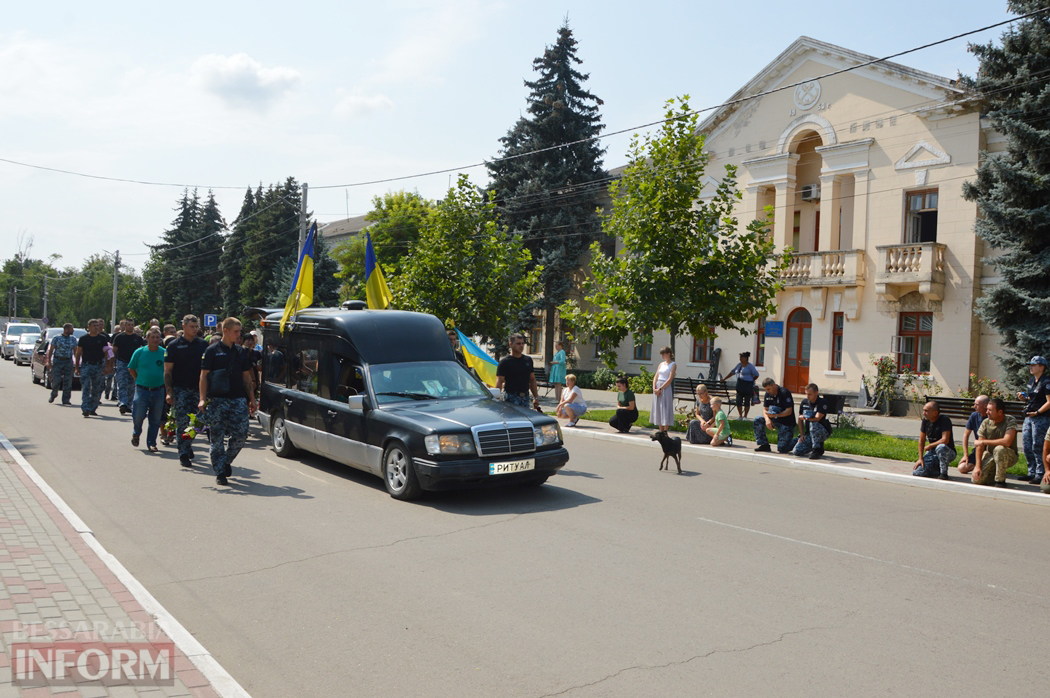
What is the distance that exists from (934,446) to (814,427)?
2352mm

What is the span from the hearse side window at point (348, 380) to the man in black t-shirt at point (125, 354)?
7.56m

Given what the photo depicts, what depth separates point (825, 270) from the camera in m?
27.8

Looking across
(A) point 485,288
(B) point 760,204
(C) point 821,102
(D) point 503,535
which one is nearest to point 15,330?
(A) point 485,288

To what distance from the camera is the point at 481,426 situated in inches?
343

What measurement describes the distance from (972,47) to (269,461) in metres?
21.8

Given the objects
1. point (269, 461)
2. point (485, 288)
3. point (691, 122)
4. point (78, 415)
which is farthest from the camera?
point (485, 288)

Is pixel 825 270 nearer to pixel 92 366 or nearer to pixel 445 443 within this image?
pixel 445 443

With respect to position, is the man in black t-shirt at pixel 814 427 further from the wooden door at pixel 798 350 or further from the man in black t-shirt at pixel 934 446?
the wooden door at pixel 798 350

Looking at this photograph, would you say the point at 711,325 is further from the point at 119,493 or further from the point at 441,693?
the point at 441,693

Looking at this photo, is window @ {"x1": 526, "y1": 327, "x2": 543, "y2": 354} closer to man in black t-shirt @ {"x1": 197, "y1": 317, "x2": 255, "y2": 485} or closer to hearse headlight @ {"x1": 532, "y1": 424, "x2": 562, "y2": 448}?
man in black t-shirt @ {"x1": 197, "y1": 317, "x2": 255, "y2": 485}

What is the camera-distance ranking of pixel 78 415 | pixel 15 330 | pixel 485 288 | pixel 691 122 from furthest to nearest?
1. pixel 15 330
2. pixel 485 288
3. pixel 691 122
4. pixel 78 415

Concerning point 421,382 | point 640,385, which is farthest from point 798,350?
point 421,382

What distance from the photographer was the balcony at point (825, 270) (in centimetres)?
2703

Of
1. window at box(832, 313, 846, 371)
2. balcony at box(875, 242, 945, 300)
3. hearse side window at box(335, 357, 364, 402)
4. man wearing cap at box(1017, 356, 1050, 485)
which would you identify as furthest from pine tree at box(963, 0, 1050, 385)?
hearse side window at box(335, 357, 364, 402)
